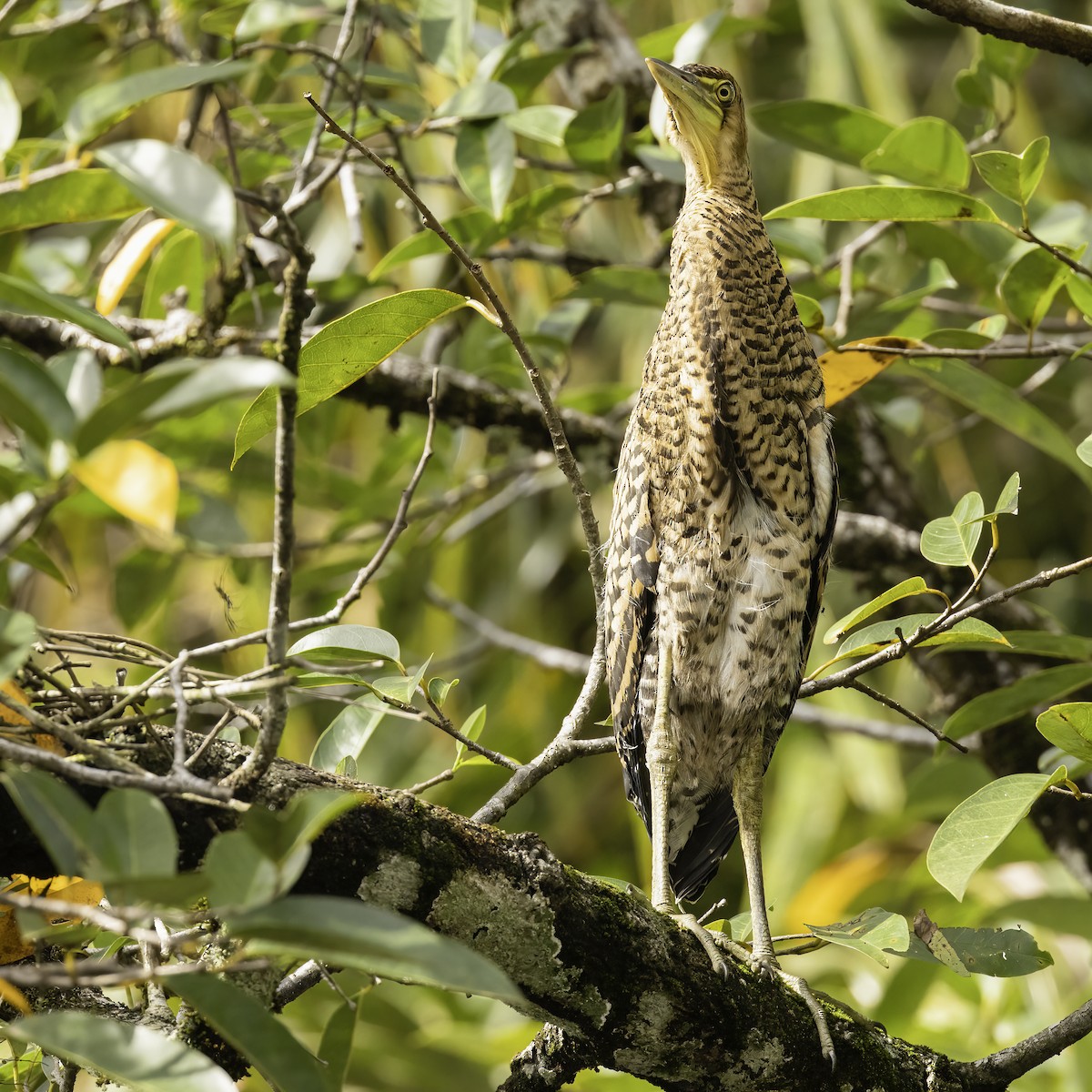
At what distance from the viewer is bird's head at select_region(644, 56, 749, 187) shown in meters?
2.29

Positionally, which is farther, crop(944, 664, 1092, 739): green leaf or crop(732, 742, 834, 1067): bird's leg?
crop(944, 664, 1092, 739): green leaf

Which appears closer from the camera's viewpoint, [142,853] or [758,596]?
[142,853]

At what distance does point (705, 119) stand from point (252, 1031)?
6.04ft

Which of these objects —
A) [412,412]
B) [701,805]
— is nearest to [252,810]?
[701,805]

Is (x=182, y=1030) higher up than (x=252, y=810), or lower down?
lower down

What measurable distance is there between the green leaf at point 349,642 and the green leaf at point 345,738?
0.19 metres

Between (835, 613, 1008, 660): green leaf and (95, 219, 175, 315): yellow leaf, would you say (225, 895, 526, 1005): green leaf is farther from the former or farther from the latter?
(95, 219, 175, 315): yellow leaf

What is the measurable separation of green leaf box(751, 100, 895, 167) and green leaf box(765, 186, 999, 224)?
43 centimetres

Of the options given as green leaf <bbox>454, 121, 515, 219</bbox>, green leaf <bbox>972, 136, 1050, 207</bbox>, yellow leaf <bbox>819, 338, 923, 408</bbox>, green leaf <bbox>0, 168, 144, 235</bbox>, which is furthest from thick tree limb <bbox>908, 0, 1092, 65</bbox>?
green leaf <bbox>0, 168, 144, 235</bbox>

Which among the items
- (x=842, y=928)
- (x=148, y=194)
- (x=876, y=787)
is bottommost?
(x=876, y=787)

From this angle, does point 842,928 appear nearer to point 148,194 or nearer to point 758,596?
point 758,596

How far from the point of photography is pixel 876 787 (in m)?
4.88

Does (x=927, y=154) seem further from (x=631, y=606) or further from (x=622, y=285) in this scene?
(x=631, y=606)

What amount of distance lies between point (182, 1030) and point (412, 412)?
5.63 feet
